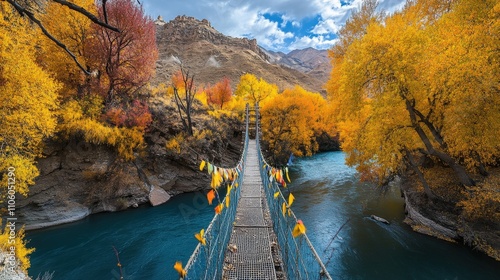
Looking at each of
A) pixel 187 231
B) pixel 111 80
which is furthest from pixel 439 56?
pixel 111 80

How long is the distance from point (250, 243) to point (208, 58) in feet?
234

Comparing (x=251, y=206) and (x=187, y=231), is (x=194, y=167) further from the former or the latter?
(x=251, y=206)

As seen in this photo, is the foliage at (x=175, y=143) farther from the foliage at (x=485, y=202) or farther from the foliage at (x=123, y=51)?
the foliage at (x=485, y=202)

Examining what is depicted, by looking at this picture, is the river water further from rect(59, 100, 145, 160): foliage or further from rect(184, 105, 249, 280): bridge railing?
rect(59, 100, 145, 160): foliage

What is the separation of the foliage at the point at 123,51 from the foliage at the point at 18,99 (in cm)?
452

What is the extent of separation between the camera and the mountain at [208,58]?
2386 inches

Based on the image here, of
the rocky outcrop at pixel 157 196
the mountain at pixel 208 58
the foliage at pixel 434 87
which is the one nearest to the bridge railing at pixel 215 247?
the foliage at pixel 434 87

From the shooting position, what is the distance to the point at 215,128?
66.7 ft

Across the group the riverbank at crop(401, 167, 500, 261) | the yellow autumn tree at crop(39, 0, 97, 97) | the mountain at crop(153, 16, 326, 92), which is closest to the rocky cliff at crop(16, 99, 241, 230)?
the yellow autumn tree at crop(39, 0, 97, 97)

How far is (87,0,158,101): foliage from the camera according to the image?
598 inches

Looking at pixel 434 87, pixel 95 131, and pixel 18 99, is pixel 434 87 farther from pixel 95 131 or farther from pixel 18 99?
pixel 95 131

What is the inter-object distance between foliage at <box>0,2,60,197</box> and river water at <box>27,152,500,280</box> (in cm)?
335

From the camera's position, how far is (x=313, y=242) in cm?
1026

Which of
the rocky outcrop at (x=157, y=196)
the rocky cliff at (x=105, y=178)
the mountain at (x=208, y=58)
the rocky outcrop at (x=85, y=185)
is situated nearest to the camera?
the rocky outcrop at (x=85, y=185)
